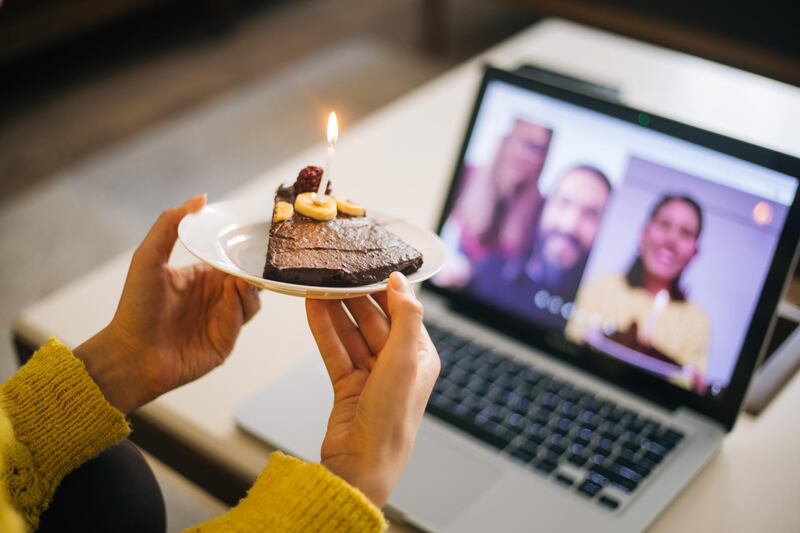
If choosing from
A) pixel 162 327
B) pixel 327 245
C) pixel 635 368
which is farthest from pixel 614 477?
pixel 162 327

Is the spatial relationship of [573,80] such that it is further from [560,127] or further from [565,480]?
[565,480]

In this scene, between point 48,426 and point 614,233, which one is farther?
point 614,233

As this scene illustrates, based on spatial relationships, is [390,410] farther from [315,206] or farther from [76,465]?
[76,465]

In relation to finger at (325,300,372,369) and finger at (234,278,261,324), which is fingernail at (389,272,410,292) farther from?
finger at (234,278,261,324)

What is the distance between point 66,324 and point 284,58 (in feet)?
8.03

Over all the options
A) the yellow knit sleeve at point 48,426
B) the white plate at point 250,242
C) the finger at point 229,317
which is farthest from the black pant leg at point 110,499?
the white plate at point 250,242

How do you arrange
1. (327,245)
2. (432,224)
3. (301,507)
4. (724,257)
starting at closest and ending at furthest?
(301,507), (327,245), (724,257), (432,224)

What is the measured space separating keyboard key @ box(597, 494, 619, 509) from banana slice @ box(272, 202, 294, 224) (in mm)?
Result: 394

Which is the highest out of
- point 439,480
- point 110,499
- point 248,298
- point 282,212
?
point 282,212

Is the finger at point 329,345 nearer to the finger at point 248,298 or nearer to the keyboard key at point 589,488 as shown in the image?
the finger at point 248,298

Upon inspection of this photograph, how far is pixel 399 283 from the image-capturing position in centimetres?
69

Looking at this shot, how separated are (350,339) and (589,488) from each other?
0.27 metres

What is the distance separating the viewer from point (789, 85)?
141cm

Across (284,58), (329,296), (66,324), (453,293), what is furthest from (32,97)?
(329,296)
